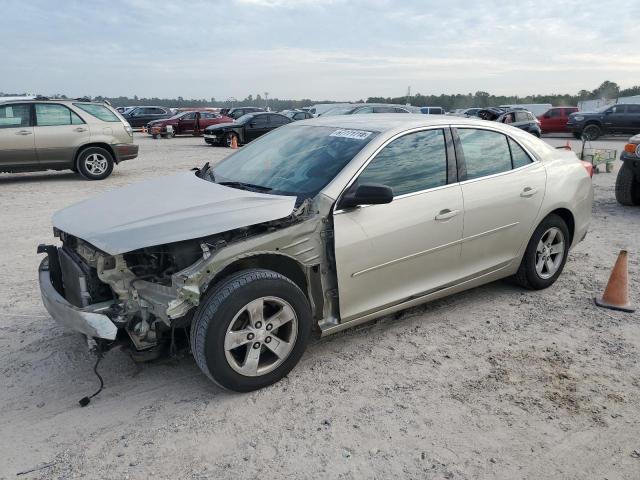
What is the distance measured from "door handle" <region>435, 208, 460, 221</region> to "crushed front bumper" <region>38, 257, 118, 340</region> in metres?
2.34

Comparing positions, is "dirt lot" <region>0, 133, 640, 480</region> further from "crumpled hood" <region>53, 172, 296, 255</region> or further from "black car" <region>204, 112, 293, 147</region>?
"black car" <region>204, 112, 293, 147</region>

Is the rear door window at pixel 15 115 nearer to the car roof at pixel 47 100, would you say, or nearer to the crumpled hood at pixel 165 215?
the car roof at pixel 47 100

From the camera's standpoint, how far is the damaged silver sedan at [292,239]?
3.08m

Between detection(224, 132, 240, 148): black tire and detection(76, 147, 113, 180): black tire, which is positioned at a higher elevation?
detection(224, 132, 240, 148): black tire

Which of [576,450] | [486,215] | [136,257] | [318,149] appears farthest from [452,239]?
[136,257]

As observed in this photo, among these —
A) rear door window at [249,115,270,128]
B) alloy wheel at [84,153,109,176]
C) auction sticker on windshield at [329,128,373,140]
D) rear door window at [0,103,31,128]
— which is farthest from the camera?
rear door window at [249,115,270,128]

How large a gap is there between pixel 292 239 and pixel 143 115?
3308 cm

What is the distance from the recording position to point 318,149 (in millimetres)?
3930

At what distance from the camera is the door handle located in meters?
3.90

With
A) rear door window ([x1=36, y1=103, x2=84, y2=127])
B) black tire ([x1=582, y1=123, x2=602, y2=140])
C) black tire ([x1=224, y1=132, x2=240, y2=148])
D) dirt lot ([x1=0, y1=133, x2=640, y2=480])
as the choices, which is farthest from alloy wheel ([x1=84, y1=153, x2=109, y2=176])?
black tire ([x1=582, y1=123, x2=602, y2=140])

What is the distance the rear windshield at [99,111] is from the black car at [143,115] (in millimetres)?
22803

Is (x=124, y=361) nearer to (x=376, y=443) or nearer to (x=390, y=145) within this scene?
(x=376, y=443)

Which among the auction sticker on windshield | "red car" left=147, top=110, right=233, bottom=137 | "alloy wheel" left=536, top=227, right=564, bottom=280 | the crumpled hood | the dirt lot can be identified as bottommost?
the dirt lot

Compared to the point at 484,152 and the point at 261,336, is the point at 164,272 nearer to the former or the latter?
the point at 261,336
